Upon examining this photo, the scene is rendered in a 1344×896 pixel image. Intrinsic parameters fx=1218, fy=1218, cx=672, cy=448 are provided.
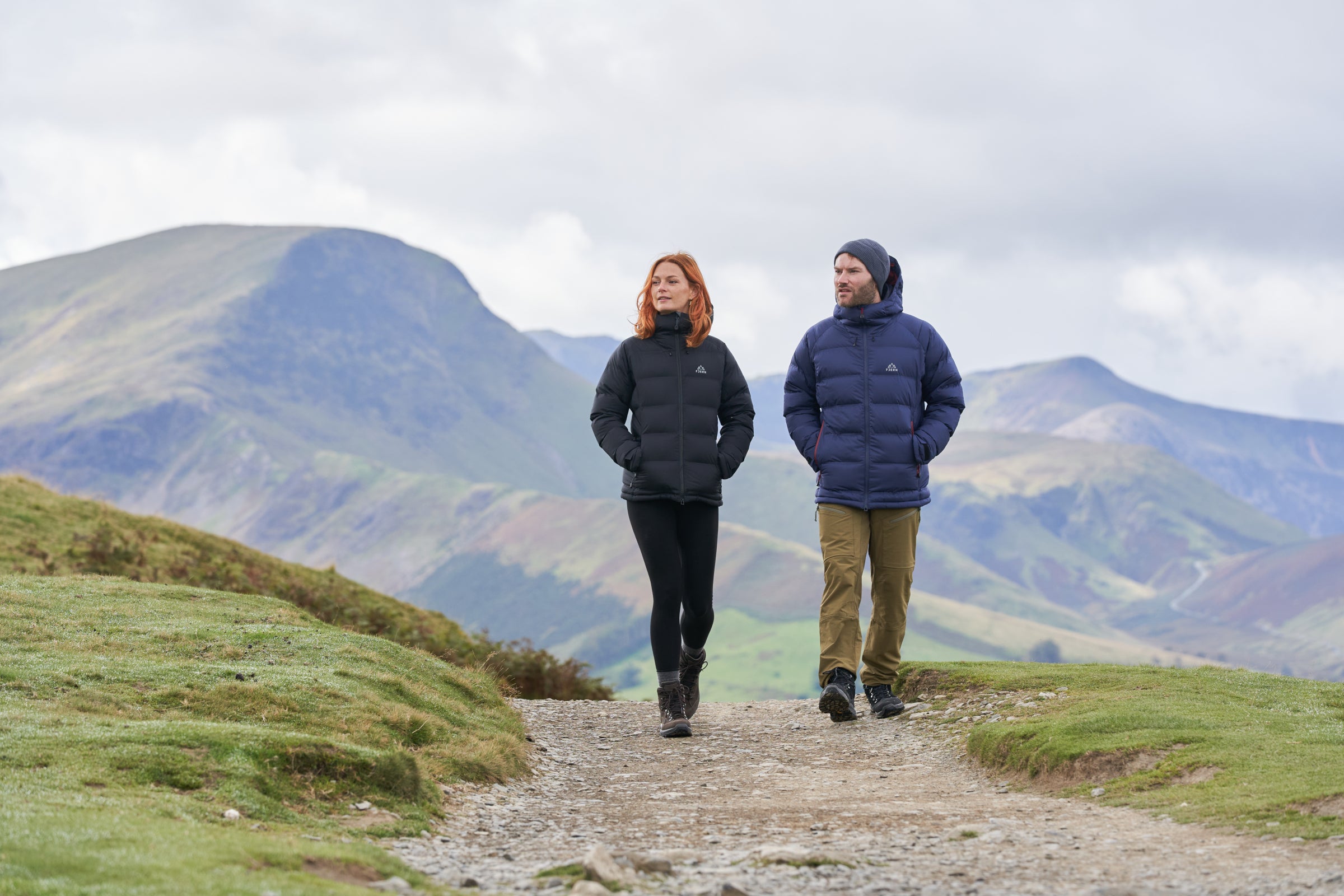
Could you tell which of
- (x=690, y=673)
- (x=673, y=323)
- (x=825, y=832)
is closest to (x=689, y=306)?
(x=673, y=323)

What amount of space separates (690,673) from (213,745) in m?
5.77

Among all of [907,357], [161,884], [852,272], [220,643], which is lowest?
[161,884]

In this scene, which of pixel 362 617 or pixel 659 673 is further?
pixel 362 617

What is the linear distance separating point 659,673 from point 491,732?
196cm

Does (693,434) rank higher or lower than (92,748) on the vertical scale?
higher

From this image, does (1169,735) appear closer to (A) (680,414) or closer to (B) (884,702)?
(B) (884,702)

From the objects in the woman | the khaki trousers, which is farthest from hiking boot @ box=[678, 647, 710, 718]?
the khaki trousers

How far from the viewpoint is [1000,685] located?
13.9 m

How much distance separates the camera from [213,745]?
8555mm

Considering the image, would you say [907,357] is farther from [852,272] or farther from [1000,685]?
[1000,685]

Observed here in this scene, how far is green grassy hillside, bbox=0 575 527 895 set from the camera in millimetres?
6098

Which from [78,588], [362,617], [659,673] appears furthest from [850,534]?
[362,617]

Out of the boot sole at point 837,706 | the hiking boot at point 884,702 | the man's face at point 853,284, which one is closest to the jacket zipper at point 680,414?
the man's face at point 853,284

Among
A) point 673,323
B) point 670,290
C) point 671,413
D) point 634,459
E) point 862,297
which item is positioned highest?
point 862,297
